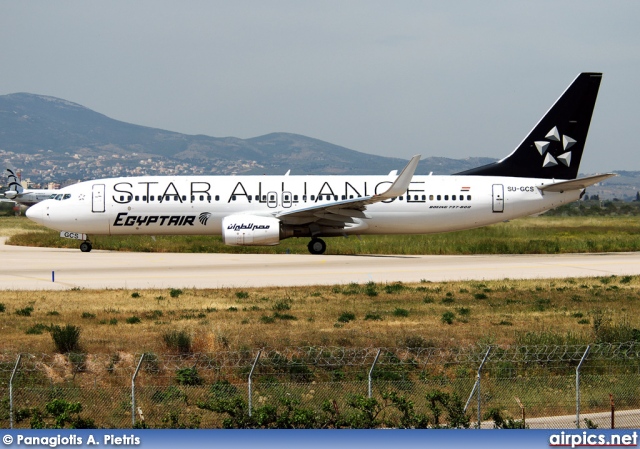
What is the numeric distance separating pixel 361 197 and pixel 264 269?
889 cm

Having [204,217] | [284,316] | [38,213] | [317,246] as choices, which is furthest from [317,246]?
[284,316]

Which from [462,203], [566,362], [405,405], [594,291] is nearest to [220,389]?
[405,405]

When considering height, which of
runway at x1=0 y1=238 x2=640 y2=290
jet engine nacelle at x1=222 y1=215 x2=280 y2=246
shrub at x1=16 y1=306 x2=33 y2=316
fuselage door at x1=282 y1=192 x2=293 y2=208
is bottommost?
shrub at x1=16 y1=306 x2=33 y2=316

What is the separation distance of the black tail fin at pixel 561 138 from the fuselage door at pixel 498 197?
4.32 feet

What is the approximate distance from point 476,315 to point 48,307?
40.3 ft

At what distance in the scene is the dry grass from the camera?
20.8 meters

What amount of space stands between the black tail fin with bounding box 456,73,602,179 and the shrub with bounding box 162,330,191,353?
27.8 m

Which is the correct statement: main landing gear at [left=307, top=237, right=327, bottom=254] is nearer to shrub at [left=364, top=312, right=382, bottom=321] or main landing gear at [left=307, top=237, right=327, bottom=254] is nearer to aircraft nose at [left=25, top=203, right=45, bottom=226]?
aircraft nose at [left=25, top=203, right=45, bottom=226]

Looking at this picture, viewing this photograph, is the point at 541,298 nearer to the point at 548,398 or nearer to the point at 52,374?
the point at 548,398

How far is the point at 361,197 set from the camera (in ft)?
141

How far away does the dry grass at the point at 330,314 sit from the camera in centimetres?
2075

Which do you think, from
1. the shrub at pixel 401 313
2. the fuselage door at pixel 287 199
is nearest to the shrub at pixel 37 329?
the shrub at pixel 401 313

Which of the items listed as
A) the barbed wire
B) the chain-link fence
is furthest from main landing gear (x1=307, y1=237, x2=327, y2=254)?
the chain-link fence

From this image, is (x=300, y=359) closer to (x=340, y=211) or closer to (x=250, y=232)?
(x=250, y=232)
